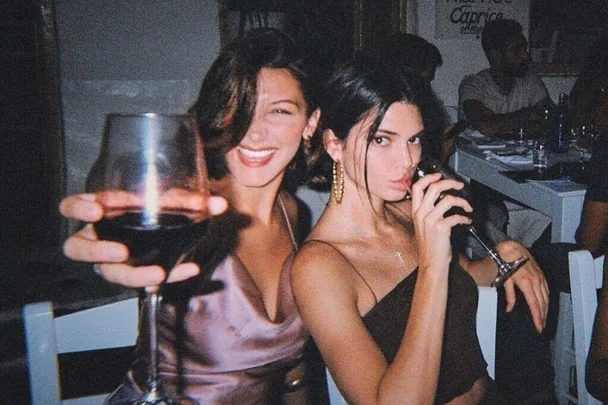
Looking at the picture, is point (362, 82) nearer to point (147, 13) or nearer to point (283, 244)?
point (283, 244)

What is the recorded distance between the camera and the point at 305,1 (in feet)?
18.3

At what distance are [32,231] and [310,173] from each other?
412 centimetres

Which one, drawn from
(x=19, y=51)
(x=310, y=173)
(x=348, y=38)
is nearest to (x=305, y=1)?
(x=348, y=38)

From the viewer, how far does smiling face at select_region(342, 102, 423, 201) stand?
1617 mm

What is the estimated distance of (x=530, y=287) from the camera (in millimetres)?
1754

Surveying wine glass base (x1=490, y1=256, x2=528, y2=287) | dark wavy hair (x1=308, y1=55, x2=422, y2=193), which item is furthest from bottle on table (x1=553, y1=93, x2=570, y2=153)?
dark wavy hair (x1=308, y1=55, x2=422, y2=193)

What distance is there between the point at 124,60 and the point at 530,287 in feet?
14.0

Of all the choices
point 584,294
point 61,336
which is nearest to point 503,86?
point 584,294

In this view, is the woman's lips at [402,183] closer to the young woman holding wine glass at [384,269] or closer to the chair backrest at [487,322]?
the young woman holding wine glass at [384,269]

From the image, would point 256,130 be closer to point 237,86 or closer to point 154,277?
point 237,86

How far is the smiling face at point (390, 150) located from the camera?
5.31 feet

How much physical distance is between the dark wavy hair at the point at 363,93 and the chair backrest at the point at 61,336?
816mm

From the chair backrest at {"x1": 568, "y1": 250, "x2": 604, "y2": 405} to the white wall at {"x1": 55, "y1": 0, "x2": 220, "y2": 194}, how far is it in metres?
4.18

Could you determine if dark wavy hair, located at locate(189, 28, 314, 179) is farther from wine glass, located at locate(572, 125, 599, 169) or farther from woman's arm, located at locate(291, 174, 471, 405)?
wine glass, located at locate(572, 125, 599, 169)
